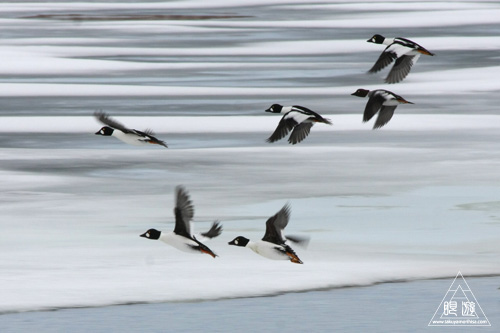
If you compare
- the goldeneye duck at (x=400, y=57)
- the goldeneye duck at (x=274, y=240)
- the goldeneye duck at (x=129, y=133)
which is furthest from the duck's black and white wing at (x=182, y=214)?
the goldeneye duck at (x=400, y=57)

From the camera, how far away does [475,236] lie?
627 cm

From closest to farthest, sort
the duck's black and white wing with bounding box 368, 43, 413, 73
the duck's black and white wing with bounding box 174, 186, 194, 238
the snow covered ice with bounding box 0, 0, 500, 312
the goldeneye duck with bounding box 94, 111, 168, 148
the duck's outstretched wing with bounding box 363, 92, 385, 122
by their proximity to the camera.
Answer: the duck's black and white wing with bounding box 174, 186, 194, 238 < the snow covered ice with bounding box 0, 0, 500, 312 < the goldeneye duck with bounding box 94, 111, 168, 148 < the duck's outstretched wing with bounding box 363, 92, 385, 122 < the duck's black and white wing with bounding box 368, 43, 413, 73

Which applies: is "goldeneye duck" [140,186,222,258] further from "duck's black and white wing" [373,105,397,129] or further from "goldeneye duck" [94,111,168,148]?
"duck's black and white wing" [373,105,397,129]

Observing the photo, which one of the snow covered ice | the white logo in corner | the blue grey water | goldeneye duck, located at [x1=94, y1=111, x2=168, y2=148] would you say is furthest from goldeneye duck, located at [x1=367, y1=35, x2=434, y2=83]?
the white logo in corner

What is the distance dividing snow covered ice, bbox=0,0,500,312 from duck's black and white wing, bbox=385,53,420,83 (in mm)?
646

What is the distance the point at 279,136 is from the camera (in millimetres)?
7398

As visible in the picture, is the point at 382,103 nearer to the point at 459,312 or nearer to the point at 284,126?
the point at 284,126

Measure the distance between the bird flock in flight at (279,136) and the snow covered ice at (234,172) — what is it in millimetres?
180

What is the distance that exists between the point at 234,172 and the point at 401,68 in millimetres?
1356

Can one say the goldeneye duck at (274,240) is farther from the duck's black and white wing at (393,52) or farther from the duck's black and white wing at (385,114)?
the duck's black and white wing at (393,52)

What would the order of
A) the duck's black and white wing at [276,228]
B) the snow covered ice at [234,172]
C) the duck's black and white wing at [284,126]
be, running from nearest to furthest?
the duck's black and white wing at [276,228] < the snow covered ice at [234,172] < the duck's black and white wing at [284,126]

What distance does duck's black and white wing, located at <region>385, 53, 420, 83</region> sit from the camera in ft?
26.9

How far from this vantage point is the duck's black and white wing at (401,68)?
819 cm

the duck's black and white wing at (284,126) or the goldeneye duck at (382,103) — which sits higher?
the goldeneye duck at (382,103)
